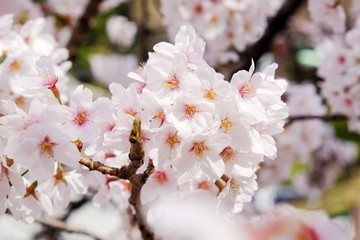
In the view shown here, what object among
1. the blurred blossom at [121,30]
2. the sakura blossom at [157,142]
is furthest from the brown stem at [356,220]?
the blurred blossom at [121,30]

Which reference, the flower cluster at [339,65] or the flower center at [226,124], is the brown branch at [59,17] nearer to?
the flower cluster at [339,65]

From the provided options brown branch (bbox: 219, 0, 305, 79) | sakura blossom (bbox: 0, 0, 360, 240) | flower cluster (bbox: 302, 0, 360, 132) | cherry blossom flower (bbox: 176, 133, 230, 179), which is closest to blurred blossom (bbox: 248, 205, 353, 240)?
sakura blossom (bbox: 0, 0, 360, 240)

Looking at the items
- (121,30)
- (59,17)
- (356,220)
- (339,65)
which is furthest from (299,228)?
Answer: (121,30)

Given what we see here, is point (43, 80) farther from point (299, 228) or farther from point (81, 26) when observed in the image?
point (81, 26)

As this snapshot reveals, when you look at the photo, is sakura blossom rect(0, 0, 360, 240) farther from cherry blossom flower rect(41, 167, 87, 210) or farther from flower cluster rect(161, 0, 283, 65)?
flower cluster rect(161, 0, 283, 65)

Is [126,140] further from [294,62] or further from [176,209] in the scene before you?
[294,62]
